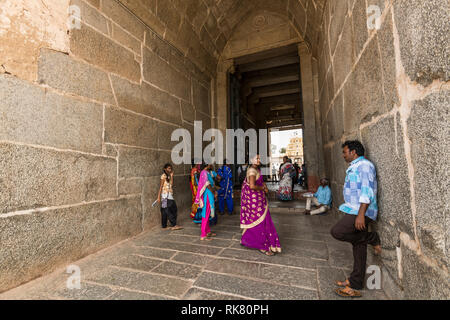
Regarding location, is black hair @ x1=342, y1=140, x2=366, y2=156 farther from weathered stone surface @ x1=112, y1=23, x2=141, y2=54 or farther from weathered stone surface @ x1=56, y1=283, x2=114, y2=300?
weathered stone surface @ x1=112, y1=23, x2=141, y2=54

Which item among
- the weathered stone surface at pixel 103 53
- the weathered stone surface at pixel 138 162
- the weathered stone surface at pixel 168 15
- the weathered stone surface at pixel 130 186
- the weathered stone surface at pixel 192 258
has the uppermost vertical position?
the weathered stone surface at pixel 168 15

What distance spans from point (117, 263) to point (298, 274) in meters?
2.20

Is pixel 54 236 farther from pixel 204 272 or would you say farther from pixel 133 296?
pixel 204 272

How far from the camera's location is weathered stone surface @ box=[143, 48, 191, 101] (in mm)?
4070

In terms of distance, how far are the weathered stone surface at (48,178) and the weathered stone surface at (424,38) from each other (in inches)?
139

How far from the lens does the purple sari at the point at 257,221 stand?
2.73 meters

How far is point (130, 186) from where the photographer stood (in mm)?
3492

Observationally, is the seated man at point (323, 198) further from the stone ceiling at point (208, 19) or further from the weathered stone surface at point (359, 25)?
the stone ceiling at point (208, 19)

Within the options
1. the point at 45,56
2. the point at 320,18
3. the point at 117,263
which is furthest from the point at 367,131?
the point at 45,56

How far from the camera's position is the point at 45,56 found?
2441 mm

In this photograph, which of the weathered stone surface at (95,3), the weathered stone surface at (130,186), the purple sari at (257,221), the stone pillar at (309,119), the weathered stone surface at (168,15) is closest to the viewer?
the purple sari at (257,221)

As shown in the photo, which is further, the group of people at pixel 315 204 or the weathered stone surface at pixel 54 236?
the weathered stone surface at pixel 54 236

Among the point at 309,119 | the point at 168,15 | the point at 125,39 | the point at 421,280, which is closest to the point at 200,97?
the point at 168,15

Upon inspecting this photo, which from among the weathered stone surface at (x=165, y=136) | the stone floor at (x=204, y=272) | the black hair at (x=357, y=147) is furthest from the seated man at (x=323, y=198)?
the weathered stone surface at (x=165, y=136)
